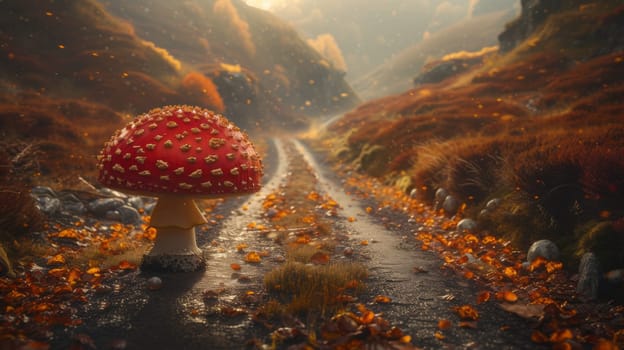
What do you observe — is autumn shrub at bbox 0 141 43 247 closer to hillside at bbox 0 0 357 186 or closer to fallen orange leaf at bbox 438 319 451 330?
hillside at bbox 0 0 357 186

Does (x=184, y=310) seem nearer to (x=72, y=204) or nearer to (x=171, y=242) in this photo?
(x=171, y=242)

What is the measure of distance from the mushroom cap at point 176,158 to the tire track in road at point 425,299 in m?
1.97

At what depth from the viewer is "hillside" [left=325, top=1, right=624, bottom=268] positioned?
4832 millimetres

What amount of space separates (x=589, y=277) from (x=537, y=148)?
3.07 meters

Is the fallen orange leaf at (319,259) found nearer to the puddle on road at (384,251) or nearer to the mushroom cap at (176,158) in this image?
the puddle on road at (384,251)

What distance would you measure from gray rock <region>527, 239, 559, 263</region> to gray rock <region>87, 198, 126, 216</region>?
22.8 ft

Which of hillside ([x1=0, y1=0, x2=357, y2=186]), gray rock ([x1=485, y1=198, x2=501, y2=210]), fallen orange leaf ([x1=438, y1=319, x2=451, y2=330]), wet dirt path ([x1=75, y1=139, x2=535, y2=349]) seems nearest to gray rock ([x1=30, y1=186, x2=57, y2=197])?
hillside ([x1=0, y1=0, x2=357, y2=186])

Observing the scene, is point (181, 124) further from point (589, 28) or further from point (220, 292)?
point (589, 28)

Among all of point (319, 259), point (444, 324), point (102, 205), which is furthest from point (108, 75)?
point (444, 324)

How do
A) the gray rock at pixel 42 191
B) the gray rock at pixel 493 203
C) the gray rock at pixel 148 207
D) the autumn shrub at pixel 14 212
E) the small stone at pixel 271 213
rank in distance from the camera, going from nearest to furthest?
the autumn shrub at pixel 14 212, the gray rock at pixel 42 191, the gray rock at pixel 493 203, the gray rock at pixel 148 207, the small stone at pixel 271 213

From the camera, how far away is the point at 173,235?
14.3ft

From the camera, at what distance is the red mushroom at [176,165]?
145 inches

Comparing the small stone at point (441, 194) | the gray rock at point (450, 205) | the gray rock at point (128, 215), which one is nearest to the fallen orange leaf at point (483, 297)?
the gray rock at point (450, 205)

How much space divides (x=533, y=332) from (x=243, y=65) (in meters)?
57.2
